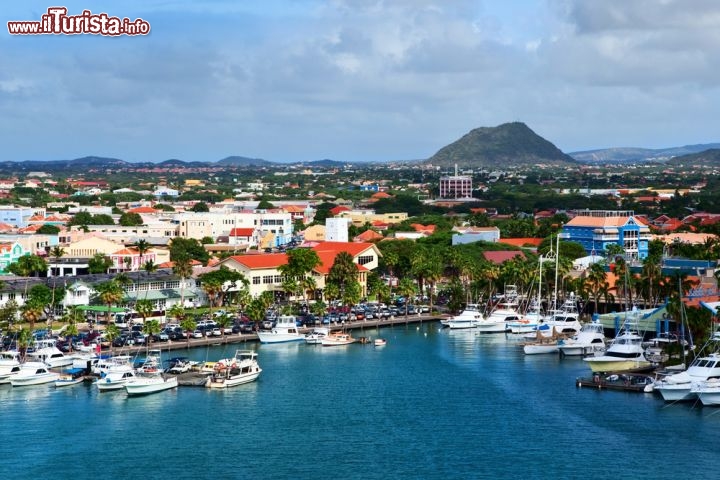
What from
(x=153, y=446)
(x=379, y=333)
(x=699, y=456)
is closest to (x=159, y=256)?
(x=379, y=333)

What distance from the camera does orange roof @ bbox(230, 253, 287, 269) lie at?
74062mm

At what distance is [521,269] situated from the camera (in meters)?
70.8

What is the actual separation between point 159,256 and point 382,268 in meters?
16.9

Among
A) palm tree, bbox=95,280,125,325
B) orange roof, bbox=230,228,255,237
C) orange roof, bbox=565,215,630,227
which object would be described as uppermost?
orange roof, bbox=565,215,630,227

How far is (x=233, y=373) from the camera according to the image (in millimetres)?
49500

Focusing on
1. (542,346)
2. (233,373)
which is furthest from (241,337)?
(542,346)

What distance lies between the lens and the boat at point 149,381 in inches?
1849

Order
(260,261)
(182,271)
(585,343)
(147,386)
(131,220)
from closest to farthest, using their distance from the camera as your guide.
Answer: (147,386) → (585,343) → (182,271) → (260,261) → (131,220)

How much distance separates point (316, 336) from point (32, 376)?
16584 mm

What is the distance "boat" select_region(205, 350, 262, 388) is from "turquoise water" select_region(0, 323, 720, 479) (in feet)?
1.97

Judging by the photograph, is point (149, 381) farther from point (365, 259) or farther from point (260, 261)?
point (365, 259)

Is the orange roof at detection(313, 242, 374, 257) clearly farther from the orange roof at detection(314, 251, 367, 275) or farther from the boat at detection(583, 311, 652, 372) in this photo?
the boat at detection(583, 311, 652, 372)

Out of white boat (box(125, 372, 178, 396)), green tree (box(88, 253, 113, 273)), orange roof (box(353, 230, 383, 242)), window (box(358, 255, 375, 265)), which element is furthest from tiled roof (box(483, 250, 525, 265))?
white boat (box(125, 372, 178, 396))

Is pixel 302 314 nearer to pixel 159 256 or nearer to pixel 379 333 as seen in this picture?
pixel 379 333
